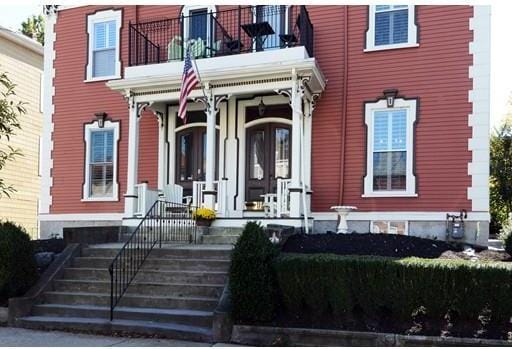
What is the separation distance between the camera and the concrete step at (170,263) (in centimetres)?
867

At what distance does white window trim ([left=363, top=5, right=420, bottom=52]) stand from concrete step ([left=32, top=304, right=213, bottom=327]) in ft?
24.1

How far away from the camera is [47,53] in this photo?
15266 millimetres

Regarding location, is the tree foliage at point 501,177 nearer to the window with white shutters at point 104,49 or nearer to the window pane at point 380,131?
the window pane at point 380,131

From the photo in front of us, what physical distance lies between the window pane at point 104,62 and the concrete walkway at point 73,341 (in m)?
8.48

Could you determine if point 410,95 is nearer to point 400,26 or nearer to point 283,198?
point 400,26

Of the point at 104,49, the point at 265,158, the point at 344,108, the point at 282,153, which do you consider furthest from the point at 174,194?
the point at 104,49

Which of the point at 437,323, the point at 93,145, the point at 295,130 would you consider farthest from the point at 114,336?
the point at 93,145

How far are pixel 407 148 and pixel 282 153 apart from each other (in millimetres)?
2860

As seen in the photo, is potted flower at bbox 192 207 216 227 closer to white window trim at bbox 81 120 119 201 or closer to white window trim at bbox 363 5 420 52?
white window trim at bbox 81 120 119 201

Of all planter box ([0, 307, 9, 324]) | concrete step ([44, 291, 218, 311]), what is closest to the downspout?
concrete step ([44, 291, 218, 311])

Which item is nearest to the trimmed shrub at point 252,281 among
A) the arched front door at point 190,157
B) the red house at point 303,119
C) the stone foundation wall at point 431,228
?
the red house at point 303,119

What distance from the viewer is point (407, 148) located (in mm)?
11609

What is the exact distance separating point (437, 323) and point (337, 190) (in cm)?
557

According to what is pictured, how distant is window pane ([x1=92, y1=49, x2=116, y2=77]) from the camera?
14422mm
